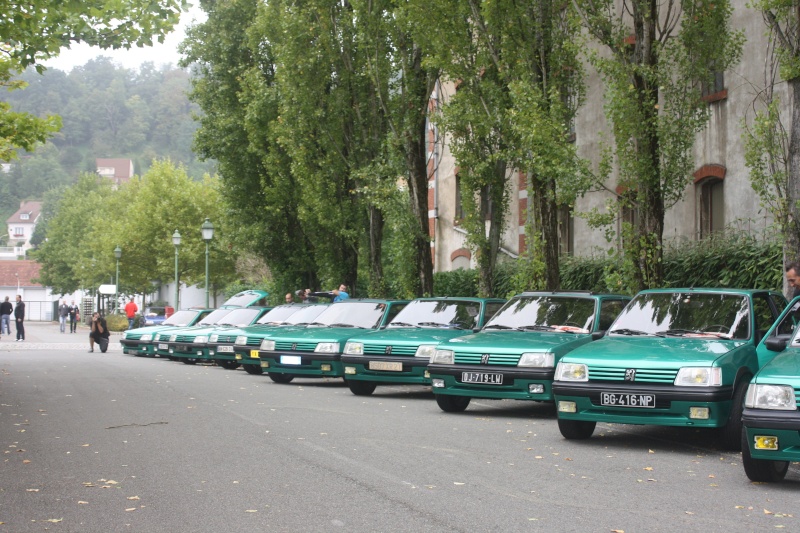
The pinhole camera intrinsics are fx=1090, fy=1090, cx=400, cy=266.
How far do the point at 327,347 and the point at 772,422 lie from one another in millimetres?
10892

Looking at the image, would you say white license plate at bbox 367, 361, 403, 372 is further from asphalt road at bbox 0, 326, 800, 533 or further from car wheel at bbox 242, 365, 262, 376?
car wheel at bbox 242, 365, 262, 376

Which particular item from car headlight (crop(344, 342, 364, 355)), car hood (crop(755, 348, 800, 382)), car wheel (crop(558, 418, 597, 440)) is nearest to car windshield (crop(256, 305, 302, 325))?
car headlight (crop(344, 342, 364, 355))

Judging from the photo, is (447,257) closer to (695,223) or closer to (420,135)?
(420,135)

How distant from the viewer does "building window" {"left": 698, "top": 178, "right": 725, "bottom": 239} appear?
23266 mm

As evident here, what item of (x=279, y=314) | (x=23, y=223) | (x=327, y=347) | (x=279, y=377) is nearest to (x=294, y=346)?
(x=327, y=347)

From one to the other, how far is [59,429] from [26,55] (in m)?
7.92

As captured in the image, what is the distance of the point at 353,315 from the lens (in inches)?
795

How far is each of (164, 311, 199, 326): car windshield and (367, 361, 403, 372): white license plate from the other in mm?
15737

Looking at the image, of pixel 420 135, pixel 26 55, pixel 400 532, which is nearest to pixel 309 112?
pixel 420 135

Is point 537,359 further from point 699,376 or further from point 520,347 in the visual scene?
point 699,376

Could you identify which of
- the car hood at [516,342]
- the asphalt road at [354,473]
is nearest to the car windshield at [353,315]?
the asphalt road at [354,473]

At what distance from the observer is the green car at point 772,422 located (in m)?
8.52

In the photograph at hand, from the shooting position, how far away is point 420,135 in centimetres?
2756

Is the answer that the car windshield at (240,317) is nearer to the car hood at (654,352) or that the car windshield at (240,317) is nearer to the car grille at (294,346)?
the car grille at (294,346)
